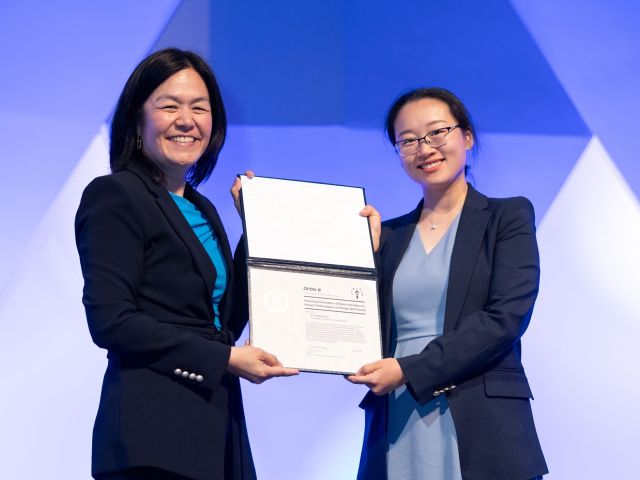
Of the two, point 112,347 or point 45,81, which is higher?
point 45,81

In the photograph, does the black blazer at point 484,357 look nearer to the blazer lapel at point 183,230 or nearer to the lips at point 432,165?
the lips at point 432,165

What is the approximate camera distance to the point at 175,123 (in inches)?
80.9

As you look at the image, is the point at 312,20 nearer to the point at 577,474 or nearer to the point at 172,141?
the point at 172,141

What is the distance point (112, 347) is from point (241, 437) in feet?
1.17

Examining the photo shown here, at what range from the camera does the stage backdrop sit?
113 inches

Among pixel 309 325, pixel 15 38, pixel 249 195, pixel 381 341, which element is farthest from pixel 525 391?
pixel 15 38

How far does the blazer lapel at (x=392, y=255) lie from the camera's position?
221 centimetres

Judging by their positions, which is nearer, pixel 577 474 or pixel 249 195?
pixel 249 195

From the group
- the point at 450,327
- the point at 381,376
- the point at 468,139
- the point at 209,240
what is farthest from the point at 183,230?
the point at 468,139

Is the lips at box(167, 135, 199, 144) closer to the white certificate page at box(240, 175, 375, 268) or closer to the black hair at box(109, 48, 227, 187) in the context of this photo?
the black hair at box(109, 48, 227, 187)

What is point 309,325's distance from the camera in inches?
81.4

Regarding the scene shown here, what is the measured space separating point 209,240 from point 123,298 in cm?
32

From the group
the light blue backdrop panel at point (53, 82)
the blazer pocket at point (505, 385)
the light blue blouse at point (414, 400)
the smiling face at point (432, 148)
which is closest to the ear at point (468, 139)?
the smiling face at point (432, 148)

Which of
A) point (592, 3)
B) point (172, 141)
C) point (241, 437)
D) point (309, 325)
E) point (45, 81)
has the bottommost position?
point (241, 437)
